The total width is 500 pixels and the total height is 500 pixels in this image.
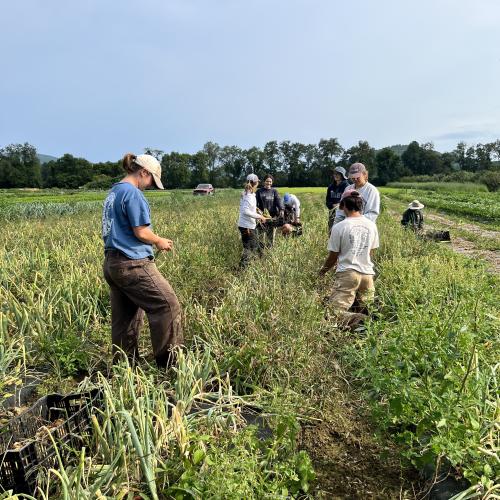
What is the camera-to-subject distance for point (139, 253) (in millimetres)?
2699

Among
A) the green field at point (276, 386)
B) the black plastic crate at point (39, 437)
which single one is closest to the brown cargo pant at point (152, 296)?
the green field at point (276, 386)

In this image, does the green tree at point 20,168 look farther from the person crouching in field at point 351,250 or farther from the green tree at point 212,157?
the person crouching in field at point 351,250

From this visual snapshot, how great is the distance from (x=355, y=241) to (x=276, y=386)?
157 cm

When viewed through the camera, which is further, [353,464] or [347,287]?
[347,287]

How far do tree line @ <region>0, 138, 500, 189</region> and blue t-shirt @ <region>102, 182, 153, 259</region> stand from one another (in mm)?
61952

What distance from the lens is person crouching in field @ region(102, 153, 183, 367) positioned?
262 cm

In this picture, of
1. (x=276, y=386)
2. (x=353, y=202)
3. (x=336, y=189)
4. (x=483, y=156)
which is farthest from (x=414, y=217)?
(x=483, y=156)

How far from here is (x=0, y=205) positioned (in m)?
15.5

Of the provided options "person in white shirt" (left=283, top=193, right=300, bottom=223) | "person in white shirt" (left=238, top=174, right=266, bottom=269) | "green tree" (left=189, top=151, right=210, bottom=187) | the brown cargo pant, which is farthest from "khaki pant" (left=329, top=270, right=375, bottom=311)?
"green tree" (left=189, top=151, right=210, bottom=187)

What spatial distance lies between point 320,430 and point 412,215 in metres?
5.46

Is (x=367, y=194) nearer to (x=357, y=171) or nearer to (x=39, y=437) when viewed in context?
(x=357, y=171)

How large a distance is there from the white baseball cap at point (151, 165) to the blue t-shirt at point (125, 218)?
6.1 inches

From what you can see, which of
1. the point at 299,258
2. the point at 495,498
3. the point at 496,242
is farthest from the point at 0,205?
the point at 495,498

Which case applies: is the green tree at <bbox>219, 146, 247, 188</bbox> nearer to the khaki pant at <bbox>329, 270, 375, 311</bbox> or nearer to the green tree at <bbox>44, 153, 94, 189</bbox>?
the green tree at <bbox>44, 153, 94, 189</bbox>
